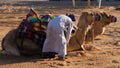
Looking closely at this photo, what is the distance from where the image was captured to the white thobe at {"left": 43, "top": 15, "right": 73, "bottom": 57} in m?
9.17

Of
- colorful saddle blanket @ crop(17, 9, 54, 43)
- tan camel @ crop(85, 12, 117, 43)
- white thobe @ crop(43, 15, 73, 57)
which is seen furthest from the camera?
tan camel @ crop(85, 12, 117, 43)

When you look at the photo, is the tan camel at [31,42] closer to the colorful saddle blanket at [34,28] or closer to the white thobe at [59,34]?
the colorful saddle blanket at [34,28]

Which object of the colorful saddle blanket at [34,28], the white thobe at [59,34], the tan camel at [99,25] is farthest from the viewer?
the tan camel at [99,25]

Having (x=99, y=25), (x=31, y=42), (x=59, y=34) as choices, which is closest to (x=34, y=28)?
(x=31, y=42)

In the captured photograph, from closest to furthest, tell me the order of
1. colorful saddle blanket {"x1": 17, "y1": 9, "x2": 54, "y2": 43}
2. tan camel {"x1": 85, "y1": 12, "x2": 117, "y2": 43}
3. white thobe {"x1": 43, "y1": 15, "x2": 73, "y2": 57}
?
1. white thobe {"x1": 43, "y1": 15, "x2": 73, "y2": 57}
2. colorful saddle blanket {"x1": 17, "y1": 9, "x2": 54, "y2": 43}
3. tan camel {"x1": 85, "y1": 12, "x2": 117, "y2": 43}

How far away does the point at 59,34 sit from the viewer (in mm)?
9195

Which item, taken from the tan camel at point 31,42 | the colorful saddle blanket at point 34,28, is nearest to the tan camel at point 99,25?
the tan camel at point 31,42

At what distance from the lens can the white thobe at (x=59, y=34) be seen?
9173 millimetres

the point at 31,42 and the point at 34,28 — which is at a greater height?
the point at 34,28

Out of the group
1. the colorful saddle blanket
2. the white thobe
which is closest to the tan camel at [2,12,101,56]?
the colorful saddle blanket

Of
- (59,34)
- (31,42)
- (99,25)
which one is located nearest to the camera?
(59,34)

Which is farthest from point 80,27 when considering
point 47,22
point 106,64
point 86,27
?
point 106,64

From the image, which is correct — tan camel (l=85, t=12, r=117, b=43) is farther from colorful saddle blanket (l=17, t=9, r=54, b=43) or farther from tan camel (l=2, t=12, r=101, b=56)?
colorful saddle blanket (l=17, t=9, r=54, b=43)

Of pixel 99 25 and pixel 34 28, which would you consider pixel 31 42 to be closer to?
pixel 34 28
